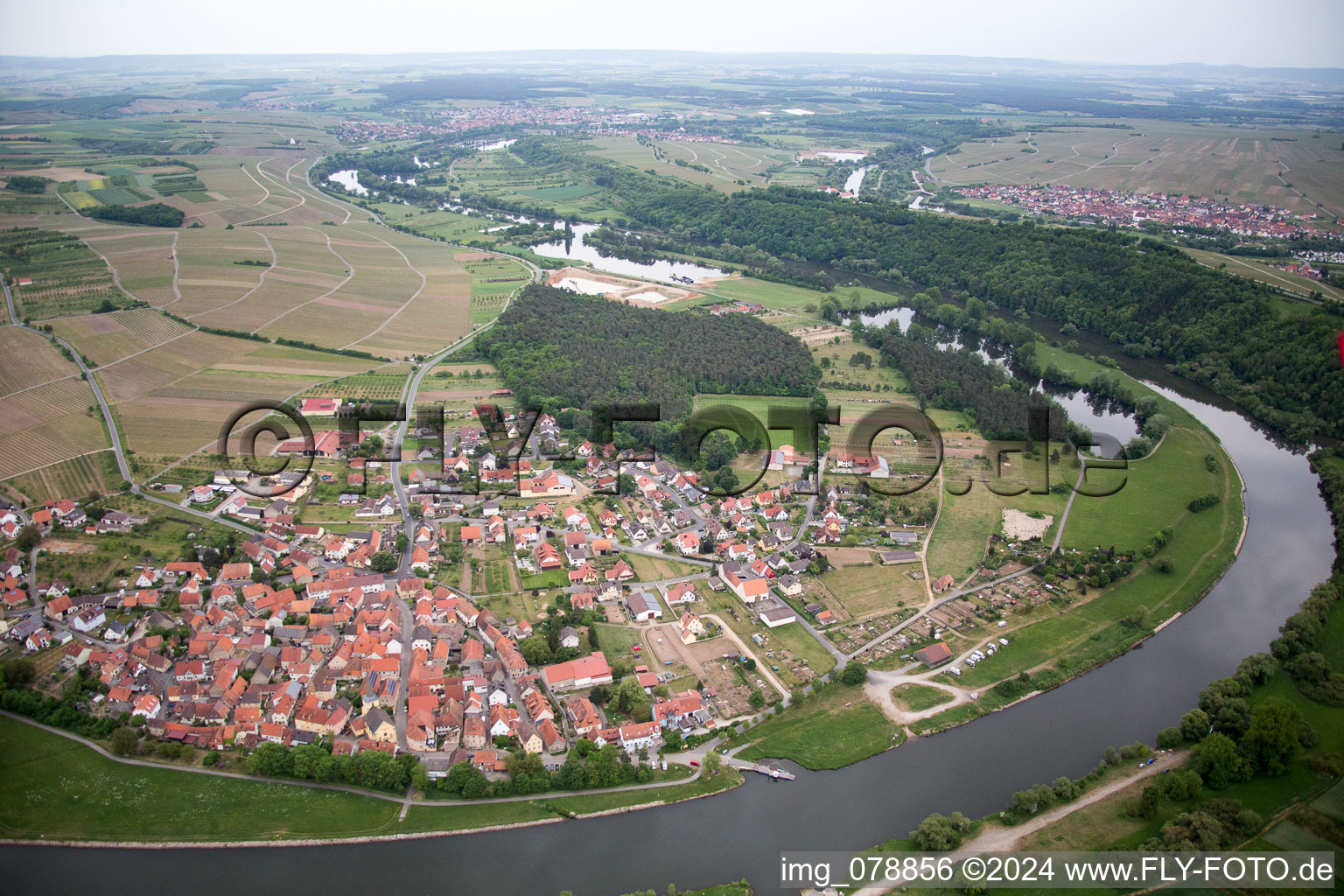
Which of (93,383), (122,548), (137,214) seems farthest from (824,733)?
(137,214)

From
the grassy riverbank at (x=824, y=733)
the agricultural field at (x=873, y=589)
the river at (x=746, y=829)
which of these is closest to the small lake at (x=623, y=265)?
the agricultural field at (x=873, y=589)

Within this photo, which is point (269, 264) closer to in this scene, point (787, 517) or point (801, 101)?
point (787, 517)

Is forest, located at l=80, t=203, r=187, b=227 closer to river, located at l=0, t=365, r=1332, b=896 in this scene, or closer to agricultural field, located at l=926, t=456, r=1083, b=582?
river, located at l=0, t=365, r=1332, b=896

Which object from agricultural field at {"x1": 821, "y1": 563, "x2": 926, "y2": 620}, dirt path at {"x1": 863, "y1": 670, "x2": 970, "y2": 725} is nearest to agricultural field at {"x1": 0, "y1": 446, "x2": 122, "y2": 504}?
agricultural field at {"x1": 821, "y1": 563, "x2": 926, "y2": 620}

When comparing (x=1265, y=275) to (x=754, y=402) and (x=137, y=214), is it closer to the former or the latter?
(x=754, y=402)

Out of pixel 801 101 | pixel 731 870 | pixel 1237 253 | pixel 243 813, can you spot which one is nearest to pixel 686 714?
A: pixel 731 870
